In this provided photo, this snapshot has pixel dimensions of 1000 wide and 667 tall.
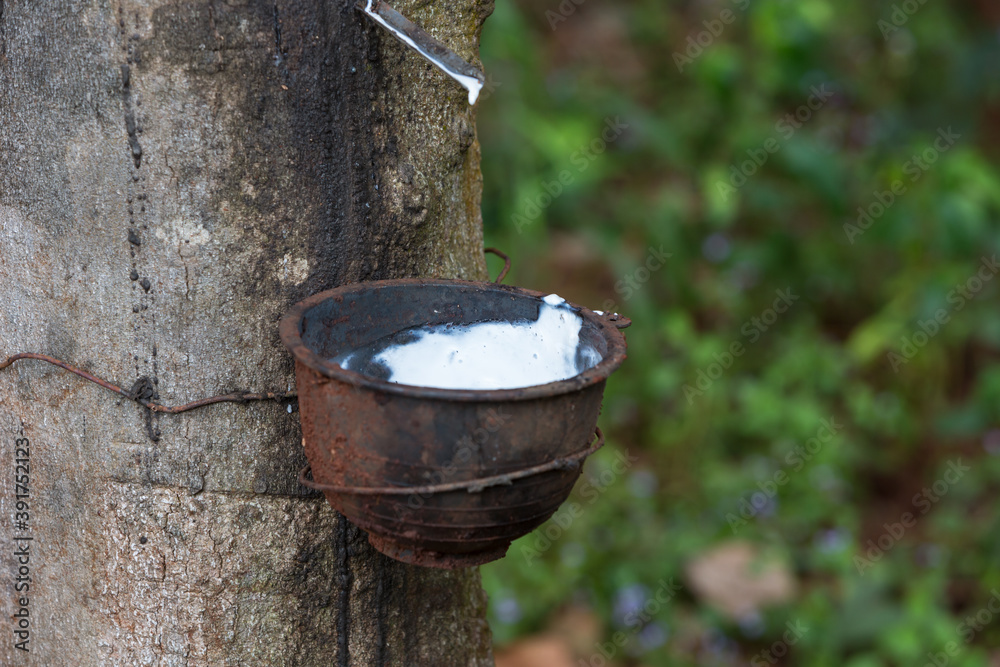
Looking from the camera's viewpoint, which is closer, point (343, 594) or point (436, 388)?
point (436, 388)

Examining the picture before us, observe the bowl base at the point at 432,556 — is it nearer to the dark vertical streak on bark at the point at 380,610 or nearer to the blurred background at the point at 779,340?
the dark vertical streak on bark at the point at 380,610

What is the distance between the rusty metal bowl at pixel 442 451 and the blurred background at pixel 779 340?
184 cm

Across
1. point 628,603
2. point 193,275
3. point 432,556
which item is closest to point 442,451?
point 432,556

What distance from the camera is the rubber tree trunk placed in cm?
180

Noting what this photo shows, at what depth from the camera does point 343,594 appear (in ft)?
6.75

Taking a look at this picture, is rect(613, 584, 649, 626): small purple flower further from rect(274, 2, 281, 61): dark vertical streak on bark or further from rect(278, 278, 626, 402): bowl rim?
rect(274, 2, 281, 61): dark vertical streak on bark

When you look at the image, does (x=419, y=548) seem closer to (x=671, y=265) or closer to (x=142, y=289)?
(x=142, y=289)

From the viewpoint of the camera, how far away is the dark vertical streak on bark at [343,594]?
203 cm

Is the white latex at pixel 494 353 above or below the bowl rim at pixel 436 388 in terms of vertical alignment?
below

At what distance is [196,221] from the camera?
1837 millimetres

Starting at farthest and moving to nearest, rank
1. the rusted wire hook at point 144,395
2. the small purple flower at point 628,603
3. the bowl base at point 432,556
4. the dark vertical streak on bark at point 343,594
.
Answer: the small purple flower at point 628,603
the dark vertical streak on bark at point 343,594
the rusted wire hook at point 144,395
the bowl base at point 432,556

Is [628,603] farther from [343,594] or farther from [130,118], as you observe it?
[130,118]

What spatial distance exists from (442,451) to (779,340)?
11.3 ft

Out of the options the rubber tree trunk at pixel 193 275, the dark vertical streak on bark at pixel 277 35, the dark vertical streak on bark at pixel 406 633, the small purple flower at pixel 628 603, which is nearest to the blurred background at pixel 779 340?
the small purple flower at pixel 628 603
